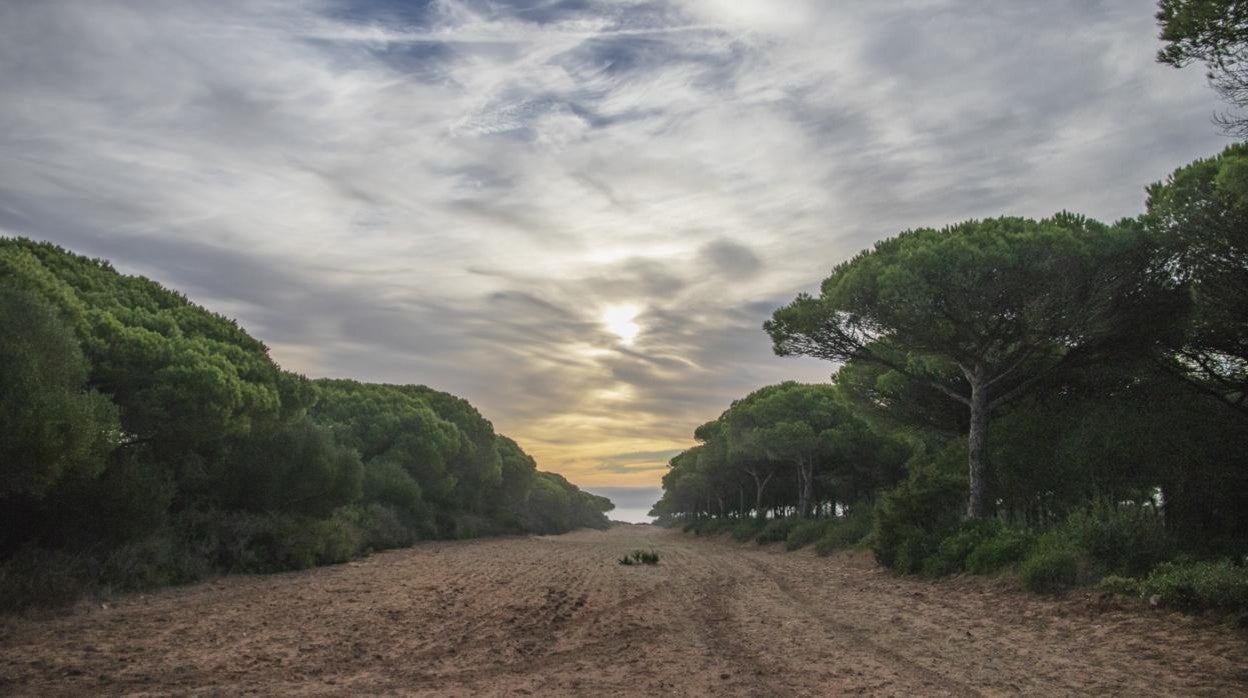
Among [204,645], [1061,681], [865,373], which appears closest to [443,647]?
[204,645]

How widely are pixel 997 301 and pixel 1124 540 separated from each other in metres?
7.57

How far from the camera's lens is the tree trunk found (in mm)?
19672

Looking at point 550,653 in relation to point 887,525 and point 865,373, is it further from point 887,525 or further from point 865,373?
point 865,373

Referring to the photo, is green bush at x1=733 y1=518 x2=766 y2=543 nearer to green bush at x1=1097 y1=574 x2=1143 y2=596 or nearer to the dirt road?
the dirt road

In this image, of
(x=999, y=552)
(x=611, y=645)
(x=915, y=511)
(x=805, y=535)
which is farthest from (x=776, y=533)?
(x=611, y=645)

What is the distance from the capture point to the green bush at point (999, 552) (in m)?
14.9

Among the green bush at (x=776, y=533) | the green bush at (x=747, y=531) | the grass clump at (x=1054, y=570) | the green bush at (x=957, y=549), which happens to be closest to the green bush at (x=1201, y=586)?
the grass clump at (x=1054, y=570)

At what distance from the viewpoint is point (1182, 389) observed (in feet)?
57.1

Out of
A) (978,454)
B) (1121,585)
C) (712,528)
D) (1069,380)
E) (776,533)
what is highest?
(1069,380)

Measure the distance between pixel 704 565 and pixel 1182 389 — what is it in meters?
12.4

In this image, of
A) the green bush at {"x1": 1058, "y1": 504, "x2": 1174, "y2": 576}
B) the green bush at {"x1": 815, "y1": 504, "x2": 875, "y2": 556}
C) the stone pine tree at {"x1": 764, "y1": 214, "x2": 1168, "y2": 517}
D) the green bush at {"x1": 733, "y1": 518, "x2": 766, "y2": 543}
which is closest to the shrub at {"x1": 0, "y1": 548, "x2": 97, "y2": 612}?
the green bush at {"x1": 1058, "y1": 504, "x2": 1174, "y2": 576}

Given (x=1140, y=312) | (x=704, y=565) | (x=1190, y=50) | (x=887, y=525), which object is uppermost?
(x=1190, y=50)

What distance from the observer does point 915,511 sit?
20094 mm

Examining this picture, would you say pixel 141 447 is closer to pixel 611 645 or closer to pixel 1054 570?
pixel 611 645
